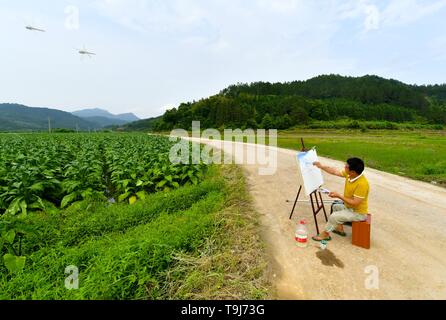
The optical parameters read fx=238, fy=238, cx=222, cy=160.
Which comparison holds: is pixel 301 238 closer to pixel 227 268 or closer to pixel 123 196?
pixel 227 268

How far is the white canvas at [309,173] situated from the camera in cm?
505

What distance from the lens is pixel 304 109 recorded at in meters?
73.2

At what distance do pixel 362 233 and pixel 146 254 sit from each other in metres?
3.82

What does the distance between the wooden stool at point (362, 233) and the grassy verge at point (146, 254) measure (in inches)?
71.5

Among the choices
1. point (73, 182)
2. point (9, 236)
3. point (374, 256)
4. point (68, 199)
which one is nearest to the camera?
point (9, 236)

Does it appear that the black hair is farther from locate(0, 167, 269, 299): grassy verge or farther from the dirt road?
locate(0, 167, 269, 299): grassy verge

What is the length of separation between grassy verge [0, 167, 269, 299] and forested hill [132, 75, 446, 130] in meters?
64.0

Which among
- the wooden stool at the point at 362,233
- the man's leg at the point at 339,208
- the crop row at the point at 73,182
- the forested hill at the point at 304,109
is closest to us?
the wooden stool at the point at 362,233

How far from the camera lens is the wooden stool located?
4.34 m

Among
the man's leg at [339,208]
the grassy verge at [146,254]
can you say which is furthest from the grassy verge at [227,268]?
the man's leg at [339,208]

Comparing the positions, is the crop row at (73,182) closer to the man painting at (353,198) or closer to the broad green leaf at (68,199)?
the broad green leaf at (68,199)

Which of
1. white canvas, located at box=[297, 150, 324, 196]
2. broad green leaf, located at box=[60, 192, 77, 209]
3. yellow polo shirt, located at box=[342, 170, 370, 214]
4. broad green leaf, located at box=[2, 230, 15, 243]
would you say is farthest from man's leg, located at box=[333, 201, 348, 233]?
broad green leaf, located at box=[60, 192, 77, 209]

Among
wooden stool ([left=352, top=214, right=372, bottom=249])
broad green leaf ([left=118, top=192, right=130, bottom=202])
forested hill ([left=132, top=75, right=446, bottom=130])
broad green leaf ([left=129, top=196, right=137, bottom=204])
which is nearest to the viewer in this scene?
wooden stool ([left=352, top=214, right=372, bottom=249])

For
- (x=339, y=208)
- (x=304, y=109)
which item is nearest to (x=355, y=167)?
(x=339, y=208)
